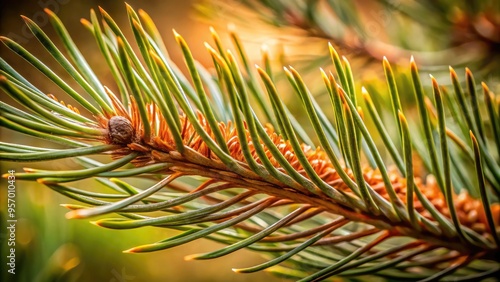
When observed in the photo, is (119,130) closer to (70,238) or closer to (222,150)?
(222,150)

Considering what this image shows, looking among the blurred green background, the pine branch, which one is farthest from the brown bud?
the blurred green background

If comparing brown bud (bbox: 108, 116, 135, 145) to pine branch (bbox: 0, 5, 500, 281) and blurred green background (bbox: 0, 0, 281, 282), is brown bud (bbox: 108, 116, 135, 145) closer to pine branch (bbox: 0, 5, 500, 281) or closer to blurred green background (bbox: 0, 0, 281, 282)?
pine branch (bbox: 0, 5, 500, 281)

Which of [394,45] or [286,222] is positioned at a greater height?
[394,45]

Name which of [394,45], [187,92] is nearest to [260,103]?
[187,92]

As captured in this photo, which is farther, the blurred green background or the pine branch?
the blurred green background

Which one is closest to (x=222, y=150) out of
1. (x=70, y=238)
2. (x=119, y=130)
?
(x=119, y=130)

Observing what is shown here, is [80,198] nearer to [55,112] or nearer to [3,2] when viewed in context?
[55,112]

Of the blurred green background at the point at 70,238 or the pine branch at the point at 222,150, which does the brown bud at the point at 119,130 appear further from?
the blurred green background at the point at 70,238

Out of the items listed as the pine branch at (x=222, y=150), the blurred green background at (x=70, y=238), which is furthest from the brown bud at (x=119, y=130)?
the blurred green background at (x=70, y=238)

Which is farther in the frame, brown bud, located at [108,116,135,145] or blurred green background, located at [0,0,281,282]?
blurred green background, located at [0,0,281,282]
